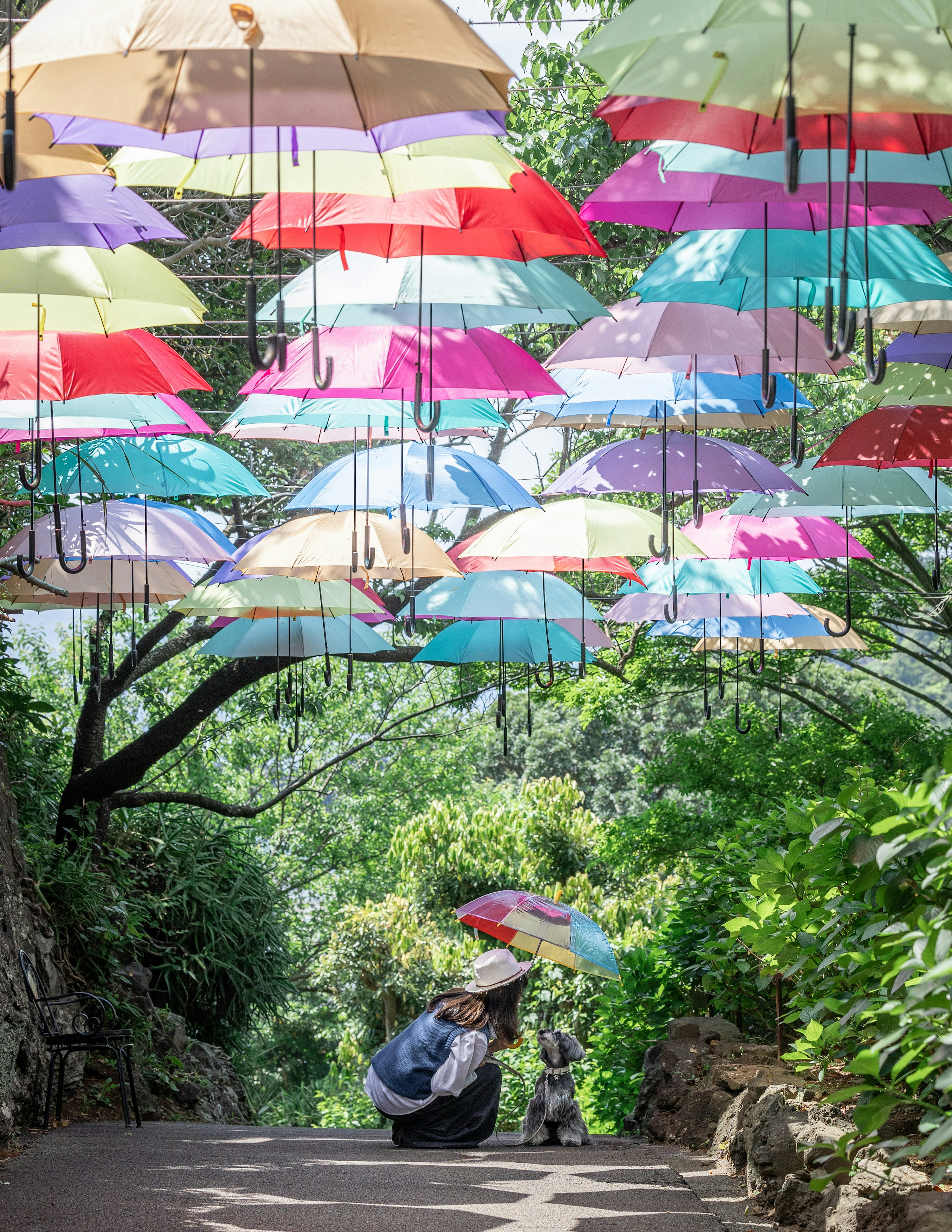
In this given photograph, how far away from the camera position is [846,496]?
7.33 meters

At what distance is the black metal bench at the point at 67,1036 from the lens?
649 centimetres

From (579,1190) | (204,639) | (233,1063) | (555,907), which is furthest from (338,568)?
(233,1063)

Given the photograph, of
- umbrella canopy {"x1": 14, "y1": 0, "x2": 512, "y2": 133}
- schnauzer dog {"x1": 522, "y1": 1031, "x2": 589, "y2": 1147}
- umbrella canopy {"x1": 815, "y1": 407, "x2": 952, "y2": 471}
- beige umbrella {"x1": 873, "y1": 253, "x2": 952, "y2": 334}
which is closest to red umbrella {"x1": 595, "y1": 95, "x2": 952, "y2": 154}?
umbrella canopy {"x1": 14, "y1": 0, "x2": 512, "y2": 133}

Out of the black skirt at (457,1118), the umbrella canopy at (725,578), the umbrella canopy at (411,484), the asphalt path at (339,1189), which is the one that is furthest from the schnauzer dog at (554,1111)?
the umbrella canopy at (725,578)

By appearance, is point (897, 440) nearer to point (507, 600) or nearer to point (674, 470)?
point (674, 470)

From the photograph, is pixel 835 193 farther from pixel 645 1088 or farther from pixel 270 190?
pixel 645 1088

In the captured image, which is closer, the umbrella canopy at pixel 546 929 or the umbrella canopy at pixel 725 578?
the umbrella canopy at pixel 546 929

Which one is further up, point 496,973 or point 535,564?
point 535,564

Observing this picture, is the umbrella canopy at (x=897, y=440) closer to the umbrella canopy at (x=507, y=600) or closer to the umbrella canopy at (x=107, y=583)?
the umbrella canopy at (x=507, y=600)

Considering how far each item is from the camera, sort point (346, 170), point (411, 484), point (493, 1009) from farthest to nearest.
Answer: point (411, 484) < point (493, 1009) < point (346, 170)

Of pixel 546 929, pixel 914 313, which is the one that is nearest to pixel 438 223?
pixel 914 313

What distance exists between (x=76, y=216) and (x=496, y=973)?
4.03 metres

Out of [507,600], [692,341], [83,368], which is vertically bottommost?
[507,600]

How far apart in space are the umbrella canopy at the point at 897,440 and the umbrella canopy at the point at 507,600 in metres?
2.21
